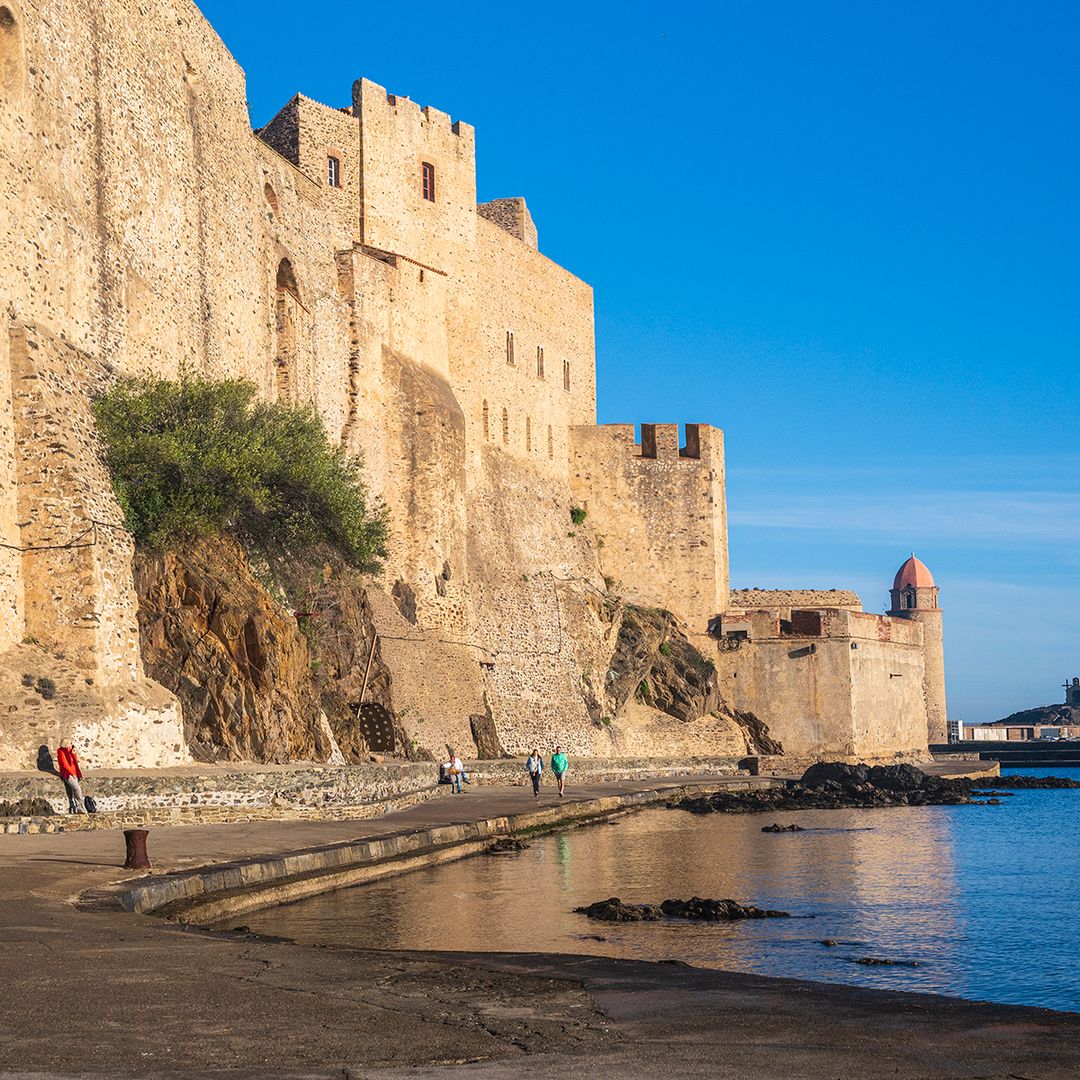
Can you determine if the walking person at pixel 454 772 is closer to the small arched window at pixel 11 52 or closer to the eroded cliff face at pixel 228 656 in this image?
the eroded cliff face at pixel 228 656

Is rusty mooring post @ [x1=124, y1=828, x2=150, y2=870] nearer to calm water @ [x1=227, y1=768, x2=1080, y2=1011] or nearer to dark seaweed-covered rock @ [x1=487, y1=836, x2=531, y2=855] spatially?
calm water @ [x1=227, y1=768, x2=1080, y2=1011]

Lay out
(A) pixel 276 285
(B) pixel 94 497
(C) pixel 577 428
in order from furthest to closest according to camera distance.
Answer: (C) pixel 577 428
(A) pixel 276 285
(B) pixel 94 497

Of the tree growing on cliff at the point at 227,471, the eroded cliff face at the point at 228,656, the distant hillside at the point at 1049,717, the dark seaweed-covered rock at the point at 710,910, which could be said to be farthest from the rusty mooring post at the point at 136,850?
the distant hillside at the point at 1049,717

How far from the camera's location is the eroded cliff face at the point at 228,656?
20.8 m

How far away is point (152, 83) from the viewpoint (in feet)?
79.4

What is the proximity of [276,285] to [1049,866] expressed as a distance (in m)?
18.0

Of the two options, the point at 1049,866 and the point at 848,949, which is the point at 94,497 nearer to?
A: the point at 848,949

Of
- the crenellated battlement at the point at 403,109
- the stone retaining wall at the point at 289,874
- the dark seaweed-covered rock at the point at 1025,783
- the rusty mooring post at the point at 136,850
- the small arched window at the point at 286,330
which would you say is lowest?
the dark seaweed-covered rock at the point at 1025,783

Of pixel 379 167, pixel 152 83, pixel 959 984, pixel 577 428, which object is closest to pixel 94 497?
pixel 152 83

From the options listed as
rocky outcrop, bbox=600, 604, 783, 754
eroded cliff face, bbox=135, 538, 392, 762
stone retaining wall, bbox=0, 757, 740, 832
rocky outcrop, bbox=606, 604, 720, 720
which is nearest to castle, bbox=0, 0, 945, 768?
rocky outcrop, bbox=600, 604, 783, 754

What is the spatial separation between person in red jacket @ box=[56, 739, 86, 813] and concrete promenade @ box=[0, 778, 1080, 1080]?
5396 millimetres

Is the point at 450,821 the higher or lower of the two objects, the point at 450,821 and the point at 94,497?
the lower

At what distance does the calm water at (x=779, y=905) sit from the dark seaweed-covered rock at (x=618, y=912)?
0.19m

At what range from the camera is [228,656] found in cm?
2144
